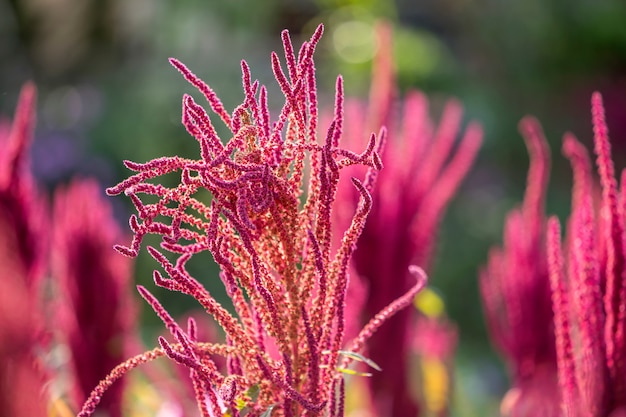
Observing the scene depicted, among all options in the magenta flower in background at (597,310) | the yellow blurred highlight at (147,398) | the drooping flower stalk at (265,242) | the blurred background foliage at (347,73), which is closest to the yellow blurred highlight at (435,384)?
the yellow blurred highlight at (147,398)

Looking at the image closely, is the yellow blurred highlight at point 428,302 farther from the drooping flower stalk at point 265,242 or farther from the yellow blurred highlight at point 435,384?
the drooping flower stalk at point 265,242

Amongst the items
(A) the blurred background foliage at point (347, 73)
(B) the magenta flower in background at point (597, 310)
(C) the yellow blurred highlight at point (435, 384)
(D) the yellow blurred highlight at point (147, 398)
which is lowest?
(D) the yellow blurred highlight at point (147, 398)

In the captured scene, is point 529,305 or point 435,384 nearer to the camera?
point 529,305

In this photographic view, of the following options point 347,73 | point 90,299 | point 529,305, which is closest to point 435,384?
point 529,305

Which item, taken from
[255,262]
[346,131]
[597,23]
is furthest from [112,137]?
[255,262]

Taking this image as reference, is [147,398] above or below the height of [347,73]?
below

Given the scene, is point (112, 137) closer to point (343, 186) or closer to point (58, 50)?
point (58, 50)

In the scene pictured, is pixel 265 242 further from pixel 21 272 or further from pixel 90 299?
pixel 90 299
